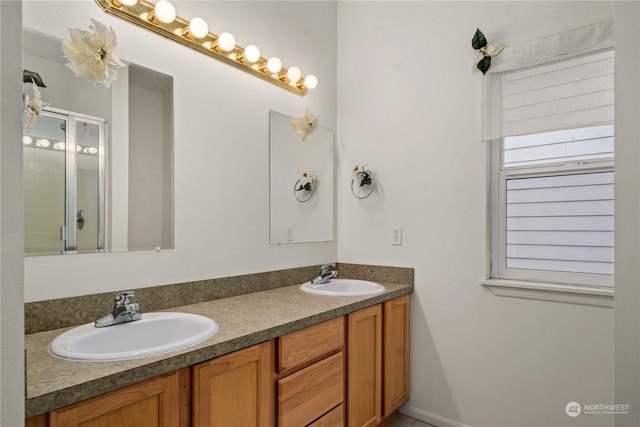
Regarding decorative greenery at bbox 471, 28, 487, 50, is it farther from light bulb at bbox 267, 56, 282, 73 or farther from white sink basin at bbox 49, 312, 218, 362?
white sink basin at bbox 49, 312, 218, 362

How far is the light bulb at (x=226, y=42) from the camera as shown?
1784 mm

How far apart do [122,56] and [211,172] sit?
1.99 ft

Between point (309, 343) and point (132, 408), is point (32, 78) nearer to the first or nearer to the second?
point (132, 408)

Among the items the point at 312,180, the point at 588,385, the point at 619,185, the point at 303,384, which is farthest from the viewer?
the point at 312,180

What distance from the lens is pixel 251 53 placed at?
1942mm

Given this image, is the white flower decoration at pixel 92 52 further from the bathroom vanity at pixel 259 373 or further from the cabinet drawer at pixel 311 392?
the cabinet drawer at pixel 311 392

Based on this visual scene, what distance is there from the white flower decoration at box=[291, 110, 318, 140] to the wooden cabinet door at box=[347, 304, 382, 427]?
1138mm

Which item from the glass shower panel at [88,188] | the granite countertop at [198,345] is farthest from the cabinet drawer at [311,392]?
the glass shower panel at [88,188]

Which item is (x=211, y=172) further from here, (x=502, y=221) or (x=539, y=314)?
(x=539, y=314)

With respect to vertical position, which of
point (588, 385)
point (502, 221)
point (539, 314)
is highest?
point (502, 221)

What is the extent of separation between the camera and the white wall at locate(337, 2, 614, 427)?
1.83 meters

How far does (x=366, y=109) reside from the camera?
2.51 m

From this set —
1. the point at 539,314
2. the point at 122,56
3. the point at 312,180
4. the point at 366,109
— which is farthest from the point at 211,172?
the point at 539,314

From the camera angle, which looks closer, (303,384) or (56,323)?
(56,323)
